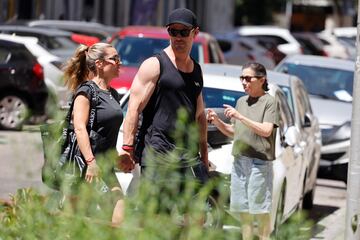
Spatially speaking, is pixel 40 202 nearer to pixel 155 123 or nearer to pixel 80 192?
pixel 80 192

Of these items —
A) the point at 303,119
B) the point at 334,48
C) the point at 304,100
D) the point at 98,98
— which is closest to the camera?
the point at 98,98

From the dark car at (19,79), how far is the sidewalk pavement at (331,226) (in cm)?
748

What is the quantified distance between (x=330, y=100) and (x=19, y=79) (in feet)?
17.7

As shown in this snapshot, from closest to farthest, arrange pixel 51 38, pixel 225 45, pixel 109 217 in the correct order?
pixel 109 217 → pixel 51 38 → pixel 225 45

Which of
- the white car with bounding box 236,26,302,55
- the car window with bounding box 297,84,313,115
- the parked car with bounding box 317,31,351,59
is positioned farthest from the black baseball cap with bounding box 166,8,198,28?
the parked car with bounding box 317,31,351,59

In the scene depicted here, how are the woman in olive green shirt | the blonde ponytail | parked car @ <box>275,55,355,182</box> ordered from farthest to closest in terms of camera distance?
1. parked car @ <box>275,55,355,182</box>
2. the woman in olive green shirt
3. the blonde ponytail

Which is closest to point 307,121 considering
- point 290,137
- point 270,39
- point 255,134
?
point 290,137

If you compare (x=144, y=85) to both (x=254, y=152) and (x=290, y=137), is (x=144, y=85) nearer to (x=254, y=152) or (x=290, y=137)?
(x=254, y=152)

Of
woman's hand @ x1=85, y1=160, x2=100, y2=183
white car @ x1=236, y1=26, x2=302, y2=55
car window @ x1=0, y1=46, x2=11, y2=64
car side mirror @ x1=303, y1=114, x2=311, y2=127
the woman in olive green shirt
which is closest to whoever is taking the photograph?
woman's hand @ x1=85, y1=160, x2=100, y2=183

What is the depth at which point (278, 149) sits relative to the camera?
1038cm

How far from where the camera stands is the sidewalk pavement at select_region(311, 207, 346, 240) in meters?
10.9

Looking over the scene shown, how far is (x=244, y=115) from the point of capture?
912 centimetres

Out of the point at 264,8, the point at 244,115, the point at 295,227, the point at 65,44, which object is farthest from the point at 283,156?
the point at 264,8

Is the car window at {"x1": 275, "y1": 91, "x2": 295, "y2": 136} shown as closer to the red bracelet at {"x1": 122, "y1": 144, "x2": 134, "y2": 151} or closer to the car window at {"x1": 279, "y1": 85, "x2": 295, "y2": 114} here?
the car window at {"x1": 279, "y1": 85, "x2": 295, "y2": 114}
